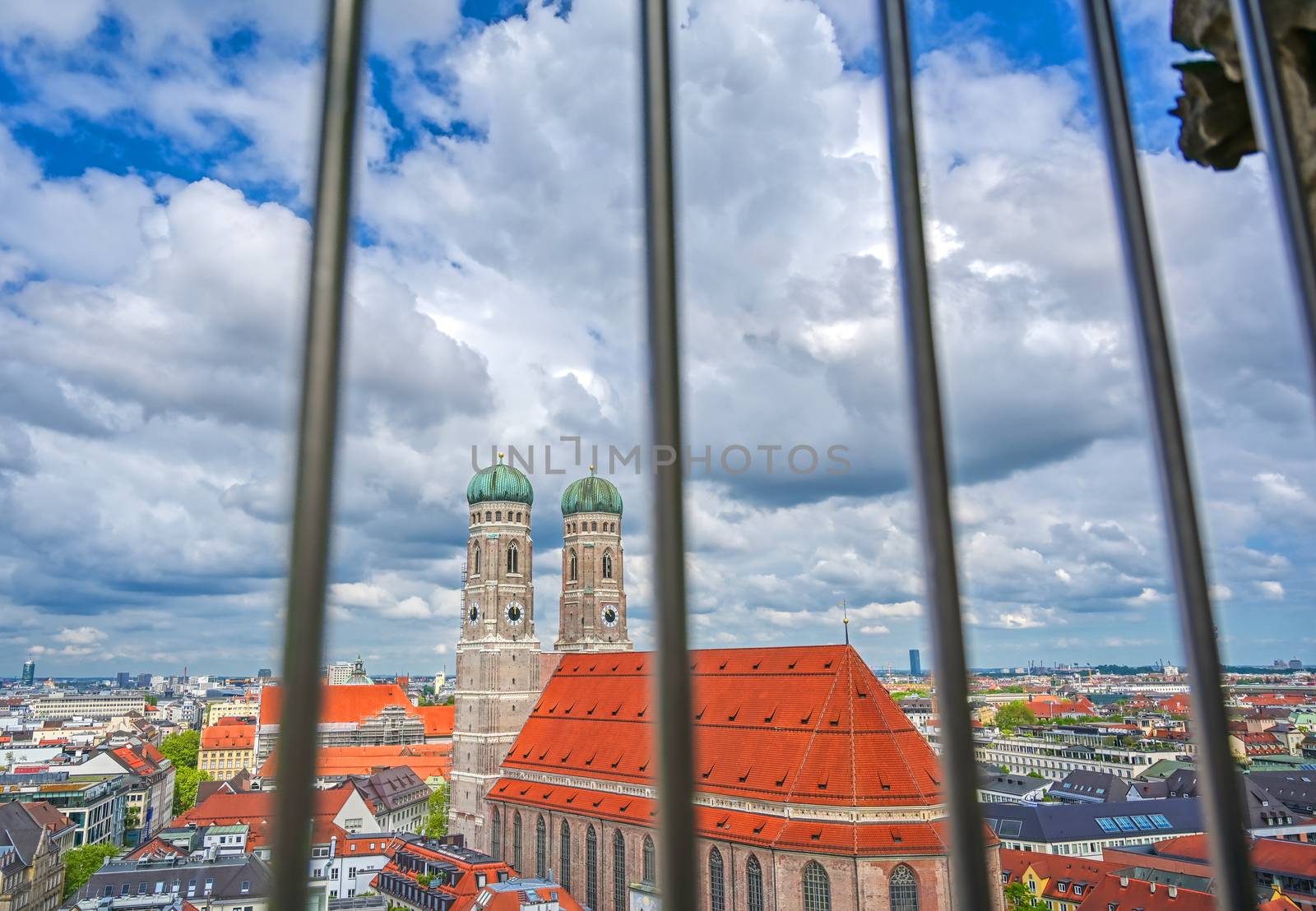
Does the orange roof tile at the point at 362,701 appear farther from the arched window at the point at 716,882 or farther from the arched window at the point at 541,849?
the arched window at the point at 716,882

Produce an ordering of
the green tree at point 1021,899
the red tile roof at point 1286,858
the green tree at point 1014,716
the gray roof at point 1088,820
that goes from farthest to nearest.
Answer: the green tree at point 1014,716 < the gray roof at point 1088,820 < the green tree at point 1021,899 < the red tile roof at point 1286,858

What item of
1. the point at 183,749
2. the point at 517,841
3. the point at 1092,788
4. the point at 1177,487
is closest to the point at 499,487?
the point at 517,841

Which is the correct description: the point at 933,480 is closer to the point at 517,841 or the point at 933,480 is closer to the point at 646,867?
the point at 646,867

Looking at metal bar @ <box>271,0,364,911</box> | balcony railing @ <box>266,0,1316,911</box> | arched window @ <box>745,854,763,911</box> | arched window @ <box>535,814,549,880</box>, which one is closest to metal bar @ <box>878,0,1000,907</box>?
balcony railing @ <box>266,0,1316,911</box>

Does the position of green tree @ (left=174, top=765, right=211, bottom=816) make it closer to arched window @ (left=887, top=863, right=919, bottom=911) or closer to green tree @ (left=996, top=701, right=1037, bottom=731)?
arched window @ (left=887, top=863, right=919, bottom=911)

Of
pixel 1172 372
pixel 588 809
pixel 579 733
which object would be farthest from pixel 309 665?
pixel 579 733

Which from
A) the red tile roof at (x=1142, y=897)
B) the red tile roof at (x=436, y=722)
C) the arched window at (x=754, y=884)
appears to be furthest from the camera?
the red tile roof at (x=436, y=722)

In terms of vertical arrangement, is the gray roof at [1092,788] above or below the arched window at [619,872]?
below

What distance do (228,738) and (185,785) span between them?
764cm

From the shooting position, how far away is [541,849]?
33000 mm

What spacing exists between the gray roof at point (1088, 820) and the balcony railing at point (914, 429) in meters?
46.9

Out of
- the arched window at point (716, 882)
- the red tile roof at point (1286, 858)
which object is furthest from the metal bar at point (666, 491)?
the red tile roof at point (1286, 858)

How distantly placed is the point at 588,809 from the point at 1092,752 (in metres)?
52.6

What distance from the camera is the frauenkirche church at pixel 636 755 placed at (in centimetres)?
2409
